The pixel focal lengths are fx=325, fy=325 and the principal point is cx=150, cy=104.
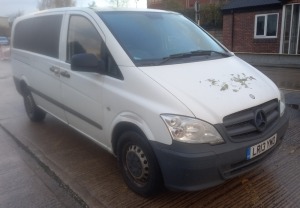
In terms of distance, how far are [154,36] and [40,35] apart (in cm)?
225

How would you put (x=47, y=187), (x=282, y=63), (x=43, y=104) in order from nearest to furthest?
1. (x=47, y=187)
2. (x=43, y=104)
3. (x=282, y=63)

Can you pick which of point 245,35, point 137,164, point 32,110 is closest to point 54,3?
point 245,35

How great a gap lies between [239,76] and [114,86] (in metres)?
1.33

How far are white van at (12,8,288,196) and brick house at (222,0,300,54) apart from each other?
13278mm

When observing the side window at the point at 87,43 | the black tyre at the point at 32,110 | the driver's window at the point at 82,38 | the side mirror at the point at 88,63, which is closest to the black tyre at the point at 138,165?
the side window at the point at 87,43

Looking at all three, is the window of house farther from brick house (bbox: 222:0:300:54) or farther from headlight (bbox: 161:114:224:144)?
headlight (bbox: 161:114:224:144)

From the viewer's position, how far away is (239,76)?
3.47 metres

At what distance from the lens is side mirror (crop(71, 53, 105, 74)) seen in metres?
3.49

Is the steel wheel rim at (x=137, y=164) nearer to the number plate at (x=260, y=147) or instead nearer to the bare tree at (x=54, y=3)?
the number plate at (x=260, y=147)

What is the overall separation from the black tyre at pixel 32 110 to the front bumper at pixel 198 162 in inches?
142

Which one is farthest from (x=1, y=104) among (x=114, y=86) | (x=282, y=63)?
(x=282, y=63)

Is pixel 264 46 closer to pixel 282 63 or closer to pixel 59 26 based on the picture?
pixel 282 63

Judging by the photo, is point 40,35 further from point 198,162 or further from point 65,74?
point 198,162

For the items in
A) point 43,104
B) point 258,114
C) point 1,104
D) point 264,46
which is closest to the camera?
point 258,114
